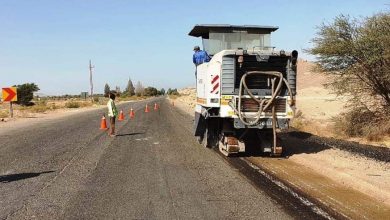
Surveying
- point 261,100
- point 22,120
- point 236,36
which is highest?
point 236,36

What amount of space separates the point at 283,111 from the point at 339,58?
23.3 ft

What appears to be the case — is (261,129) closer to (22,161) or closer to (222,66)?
(222,66)

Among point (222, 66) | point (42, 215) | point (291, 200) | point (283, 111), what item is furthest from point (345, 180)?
point (42, 215)

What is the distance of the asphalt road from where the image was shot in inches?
261

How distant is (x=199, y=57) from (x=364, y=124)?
6.93 meters

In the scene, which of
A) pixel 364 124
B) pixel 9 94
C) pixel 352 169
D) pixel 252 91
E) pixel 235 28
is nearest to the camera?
pixel 352 169

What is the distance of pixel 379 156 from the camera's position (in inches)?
493

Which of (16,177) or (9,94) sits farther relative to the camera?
(9,94)

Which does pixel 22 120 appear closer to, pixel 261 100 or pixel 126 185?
pixel 261 100

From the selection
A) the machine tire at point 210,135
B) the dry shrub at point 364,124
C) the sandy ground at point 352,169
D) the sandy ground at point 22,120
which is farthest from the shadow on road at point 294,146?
the sandy ground at point 22,120

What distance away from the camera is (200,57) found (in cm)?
1430

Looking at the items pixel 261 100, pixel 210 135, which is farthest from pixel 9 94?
pixel 261 100

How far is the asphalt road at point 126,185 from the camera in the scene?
664cm

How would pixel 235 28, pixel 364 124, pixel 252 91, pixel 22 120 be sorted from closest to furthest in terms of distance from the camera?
pixel 252 91, pixel 235 28, pixel 364 124, pixel 22 120
